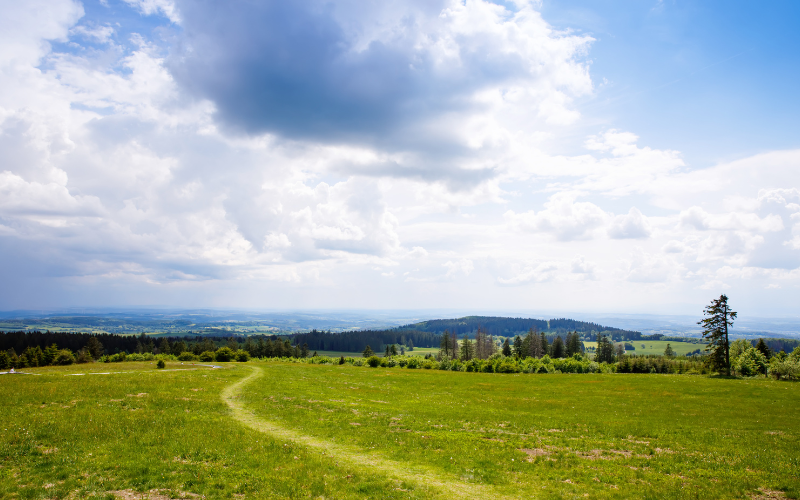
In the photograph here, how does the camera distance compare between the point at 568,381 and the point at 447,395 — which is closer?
the point at 447,395

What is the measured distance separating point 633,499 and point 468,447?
8675mm

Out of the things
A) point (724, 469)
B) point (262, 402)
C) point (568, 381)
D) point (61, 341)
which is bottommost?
point (61, 341)

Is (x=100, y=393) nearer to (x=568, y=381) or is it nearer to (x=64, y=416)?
(x=64, y=416)

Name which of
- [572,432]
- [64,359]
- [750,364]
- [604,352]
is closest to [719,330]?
[750,364]

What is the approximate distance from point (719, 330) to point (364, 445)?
249 feet

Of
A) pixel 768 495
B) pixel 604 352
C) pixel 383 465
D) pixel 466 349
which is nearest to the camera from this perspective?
pixel 768 495

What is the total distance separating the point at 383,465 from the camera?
57.8 ft

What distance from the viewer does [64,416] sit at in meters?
21.3

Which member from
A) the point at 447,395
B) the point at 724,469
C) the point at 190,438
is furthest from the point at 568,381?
the point at 190,438

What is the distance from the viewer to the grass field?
14.9m

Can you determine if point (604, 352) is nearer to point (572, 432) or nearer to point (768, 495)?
point (572, 432)

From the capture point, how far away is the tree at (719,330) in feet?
214

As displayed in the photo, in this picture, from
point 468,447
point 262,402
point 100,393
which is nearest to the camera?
point 468,447

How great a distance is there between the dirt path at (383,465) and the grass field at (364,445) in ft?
0.35
